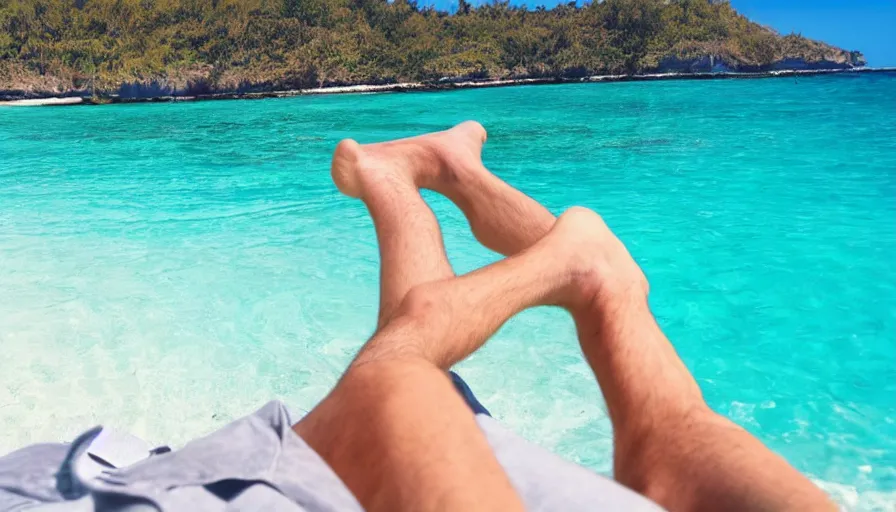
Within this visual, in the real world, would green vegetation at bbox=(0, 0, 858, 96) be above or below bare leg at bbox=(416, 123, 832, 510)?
above

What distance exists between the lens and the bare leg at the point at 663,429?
88 cm

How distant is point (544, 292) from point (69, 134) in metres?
15.0

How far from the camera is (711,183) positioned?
6188mm

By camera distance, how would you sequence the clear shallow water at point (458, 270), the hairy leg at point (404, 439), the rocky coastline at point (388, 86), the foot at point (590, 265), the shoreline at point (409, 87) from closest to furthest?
the hairy leg at point (404, 439)
the foot at point (590, 265)
the clear shallow water at point (458, 270)
the shoreline at point (409, 87)
the rocky coastline at point (388, 86)

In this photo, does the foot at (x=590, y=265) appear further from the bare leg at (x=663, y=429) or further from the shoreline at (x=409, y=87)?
the shoreline at (x=409, y=87)

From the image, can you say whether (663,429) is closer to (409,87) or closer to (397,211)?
(397,211)

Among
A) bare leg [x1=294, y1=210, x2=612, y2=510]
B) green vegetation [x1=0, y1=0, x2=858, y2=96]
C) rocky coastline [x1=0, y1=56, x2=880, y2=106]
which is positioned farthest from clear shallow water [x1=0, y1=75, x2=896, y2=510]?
green vegetation [x1=0, y1=0, x2=858, y2=96]

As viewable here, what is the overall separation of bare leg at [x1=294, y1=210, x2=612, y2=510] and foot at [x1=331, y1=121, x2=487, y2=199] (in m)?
0.49

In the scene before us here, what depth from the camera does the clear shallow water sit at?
209cm

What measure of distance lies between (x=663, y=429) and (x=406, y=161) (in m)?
0.90

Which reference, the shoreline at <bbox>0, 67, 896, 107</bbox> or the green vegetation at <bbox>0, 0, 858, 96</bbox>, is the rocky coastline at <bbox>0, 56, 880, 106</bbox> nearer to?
the shoreline at <bbox>0, 67, 896, 107</bbox>

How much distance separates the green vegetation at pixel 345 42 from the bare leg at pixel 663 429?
117 ft

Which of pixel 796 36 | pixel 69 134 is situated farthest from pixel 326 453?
pixel 796 36

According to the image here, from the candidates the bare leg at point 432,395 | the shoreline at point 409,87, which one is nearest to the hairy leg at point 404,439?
the bare leg at point 432,395
